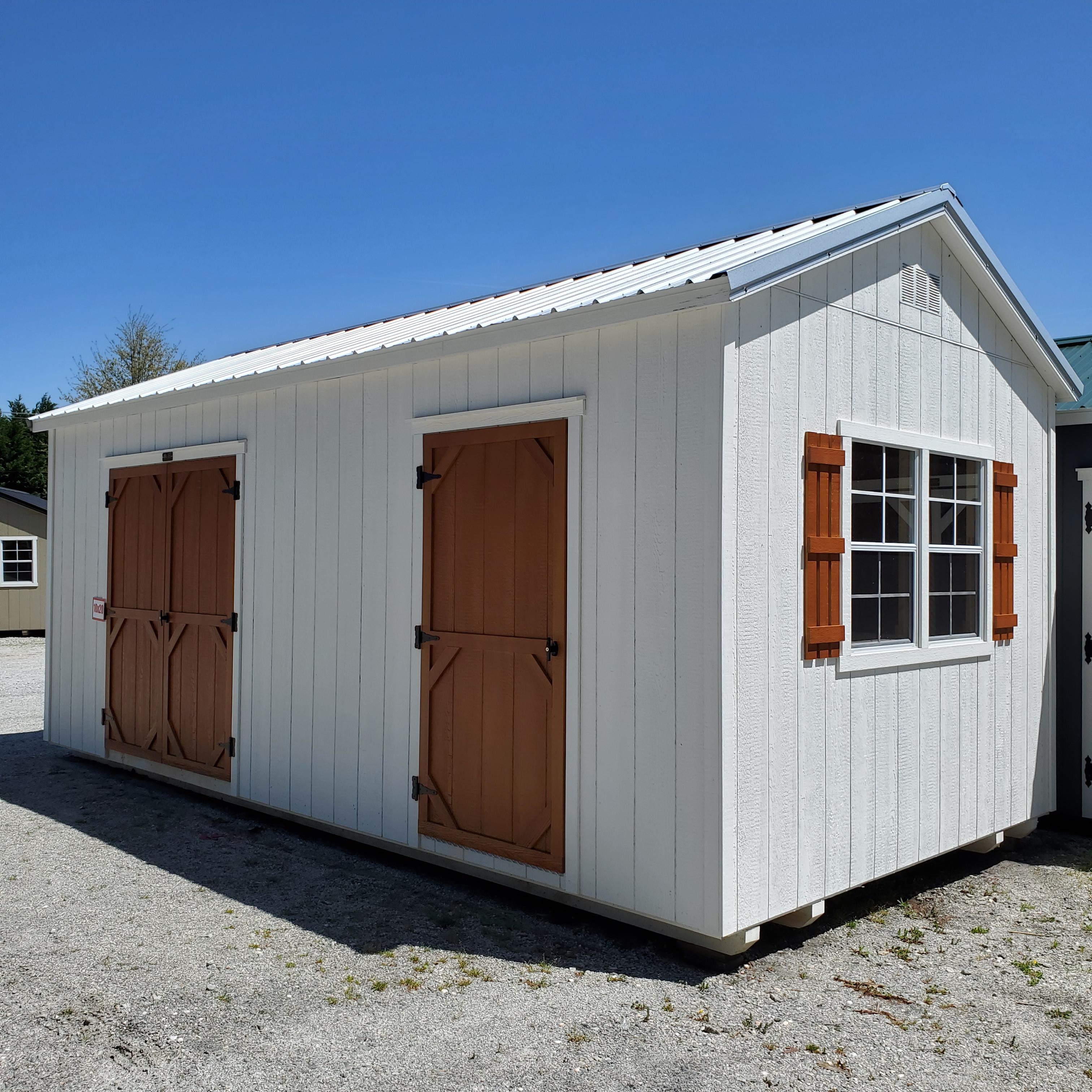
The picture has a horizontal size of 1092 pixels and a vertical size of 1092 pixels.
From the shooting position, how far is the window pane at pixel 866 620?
14.4ft

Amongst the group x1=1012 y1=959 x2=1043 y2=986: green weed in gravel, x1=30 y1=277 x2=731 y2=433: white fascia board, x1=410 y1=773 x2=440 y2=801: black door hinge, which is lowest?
x1=1012 y1=959 x2=1043 y2=986: green weed in gravel

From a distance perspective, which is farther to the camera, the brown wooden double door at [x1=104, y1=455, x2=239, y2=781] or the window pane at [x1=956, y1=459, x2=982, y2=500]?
the brown wooden double door at [x1=104, y1=455, x2=239, y2=781]

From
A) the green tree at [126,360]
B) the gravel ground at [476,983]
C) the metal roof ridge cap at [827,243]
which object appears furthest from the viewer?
the green tree at [126,360]

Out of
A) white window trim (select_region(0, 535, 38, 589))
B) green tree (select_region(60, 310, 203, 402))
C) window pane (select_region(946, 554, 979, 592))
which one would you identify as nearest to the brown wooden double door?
window pane (select_region(946, 554, 979, 592))

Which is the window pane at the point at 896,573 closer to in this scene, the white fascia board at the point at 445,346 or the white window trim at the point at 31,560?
the white fascia board at the point at 445,346

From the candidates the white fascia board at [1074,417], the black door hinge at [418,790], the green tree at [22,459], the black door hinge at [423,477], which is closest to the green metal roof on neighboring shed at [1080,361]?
the white fascia board at [1074,417]

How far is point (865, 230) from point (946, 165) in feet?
4.04

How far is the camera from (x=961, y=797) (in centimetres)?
500

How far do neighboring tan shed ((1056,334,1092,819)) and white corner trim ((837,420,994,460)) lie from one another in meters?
1.10

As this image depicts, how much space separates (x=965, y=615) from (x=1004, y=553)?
46 cm

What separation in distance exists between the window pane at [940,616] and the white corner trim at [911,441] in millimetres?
734

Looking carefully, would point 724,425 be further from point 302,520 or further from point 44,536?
point 44,536

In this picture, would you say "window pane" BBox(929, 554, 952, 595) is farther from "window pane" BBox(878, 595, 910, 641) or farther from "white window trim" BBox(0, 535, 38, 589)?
"white window trim" BBox(0, 535, 38, 589)

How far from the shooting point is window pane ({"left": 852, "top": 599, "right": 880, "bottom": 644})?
439cm
